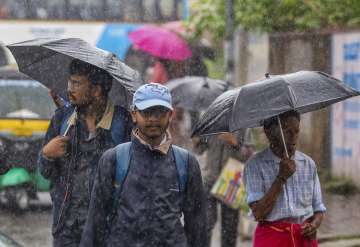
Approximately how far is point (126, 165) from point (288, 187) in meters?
1.04

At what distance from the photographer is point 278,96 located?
5.09m

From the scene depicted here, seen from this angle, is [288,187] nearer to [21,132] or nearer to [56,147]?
[56,147]

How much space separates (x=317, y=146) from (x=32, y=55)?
972 centimetres

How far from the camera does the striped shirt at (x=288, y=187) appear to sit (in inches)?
203

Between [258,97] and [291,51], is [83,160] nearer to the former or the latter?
[258,97]

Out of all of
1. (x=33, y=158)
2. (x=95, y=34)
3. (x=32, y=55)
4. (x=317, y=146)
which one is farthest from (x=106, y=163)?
(x=95, y=34)

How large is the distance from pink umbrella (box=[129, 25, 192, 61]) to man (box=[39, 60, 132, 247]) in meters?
10.1

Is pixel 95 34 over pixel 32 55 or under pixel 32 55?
under

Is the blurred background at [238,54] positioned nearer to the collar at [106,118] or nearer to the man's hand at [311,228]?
the collar at [106,118]

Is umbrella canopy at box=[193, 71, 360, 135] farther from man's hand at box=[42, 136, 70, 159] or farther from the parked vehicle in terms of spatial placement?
the parked vehicle

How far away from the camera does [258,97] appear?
16.9 ft

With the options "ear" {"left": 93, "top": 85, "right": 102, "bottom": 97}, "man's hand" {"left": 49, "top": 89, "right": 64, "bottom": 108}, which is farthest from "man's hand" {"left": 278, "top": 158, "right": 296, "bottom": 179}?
"man's hand" {"left": 49, "top": 89, "right": 64, "bottom": 108}

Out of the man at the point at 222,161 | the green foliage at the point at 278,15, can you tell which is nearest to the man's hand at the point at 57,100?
the man at the point at 222,161

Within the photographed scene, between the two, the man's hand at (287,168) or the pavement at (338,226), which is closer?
the man's hand at (287,168)
